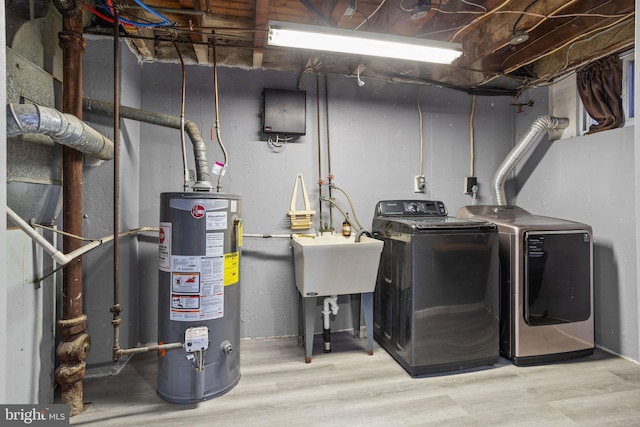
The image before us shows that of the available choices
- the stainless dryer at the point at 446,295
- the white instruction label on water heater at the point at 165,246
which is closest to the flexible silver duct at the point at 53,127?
the white instruction label on water heater at the point at 165,246

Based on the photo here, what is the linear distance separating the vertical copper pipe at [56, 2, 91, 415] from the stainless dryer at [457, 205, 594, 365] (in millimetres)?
2627

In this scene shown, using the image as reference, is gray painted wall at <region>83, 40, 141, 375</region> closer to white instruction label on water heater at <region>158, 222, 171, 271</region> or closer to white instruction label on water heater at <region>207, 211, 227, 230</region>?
white instruction label on water heater at <region>158, 222, 171, 271</region>

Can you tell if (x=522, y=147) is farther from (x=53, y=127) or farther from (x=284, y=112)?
(x=53, y=127)

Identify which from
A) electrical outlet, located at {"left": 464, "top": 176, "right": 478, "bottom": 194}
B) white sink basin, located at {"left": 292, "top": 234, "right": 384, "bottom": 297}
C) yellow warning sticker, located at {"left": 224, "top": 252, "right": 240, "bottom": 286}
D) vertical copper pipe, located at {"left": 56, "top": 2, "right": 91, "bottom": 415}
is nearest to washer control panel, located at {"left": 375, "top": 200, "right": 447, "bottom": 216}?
electrical outlet, located at {"left": 464, "top": 176, "right": 478, "bottom": 194}

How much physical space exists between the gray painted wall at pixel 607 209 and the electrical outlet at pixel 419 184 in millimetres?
1114

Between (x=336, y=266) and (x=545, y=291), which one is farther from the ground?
(x=336, y=266)

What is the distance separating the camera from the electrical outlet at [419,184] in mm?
2691

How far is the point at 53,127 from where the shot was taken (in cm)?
122

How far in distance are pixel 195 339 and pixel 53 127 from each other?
3.83 ft

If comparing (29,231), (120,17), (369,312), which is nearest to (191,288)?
(29,231)

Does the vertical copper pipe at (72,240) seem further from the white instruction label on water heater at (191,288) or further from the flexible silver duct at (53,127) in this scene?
the white instruction label on water heater at (191,288)

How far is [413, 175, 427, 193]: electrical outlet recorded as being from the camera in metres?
2.69

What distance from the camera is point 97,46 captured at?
187 cm

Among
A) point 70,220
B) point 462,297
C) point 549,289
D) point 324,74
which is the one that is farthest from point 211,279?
point 549,289
